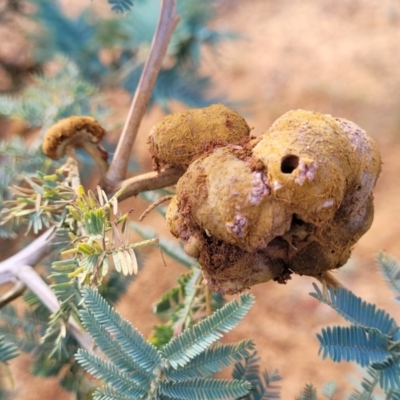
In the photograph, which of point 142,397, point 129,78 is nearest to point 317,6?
point 129,78

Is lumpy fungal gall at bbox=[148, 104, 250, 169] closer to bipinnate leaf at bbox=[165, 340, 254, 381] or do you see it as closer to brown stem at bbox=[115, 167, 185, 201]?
brown stem at bbox=[115, 167, 185, 201]

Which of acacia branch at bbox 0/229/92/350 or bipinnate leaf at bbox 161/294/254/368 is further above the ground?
bipinnate leaf at bbox 161/294/254/368

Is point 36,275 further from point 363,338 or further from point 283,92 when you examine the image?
point 283,92

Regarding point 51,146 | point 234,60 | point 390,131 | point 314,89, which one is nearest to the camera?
point 51,146

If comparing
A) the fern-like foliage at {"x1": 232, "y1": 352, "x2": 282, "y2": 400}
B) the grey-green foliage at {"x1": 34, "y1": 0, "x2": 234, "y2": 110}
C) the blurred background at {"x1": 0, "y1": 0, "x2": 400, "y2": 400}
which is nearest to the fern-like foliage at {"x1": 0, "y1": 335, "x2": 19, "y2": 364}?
the fern-like foliage at {"x1": 232, "y1": 352, "x2": 282, "y2": 400}

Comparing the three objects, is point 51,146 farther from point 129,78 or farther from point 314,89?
point 314,89

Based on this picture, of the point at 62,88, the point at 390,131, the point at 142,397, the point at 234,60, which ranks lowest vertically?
the point at 390,131

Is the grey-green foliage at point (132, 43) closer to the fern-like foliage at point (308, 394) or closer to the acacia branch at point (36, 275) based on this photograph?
the acacia branch at point (36, 275)
